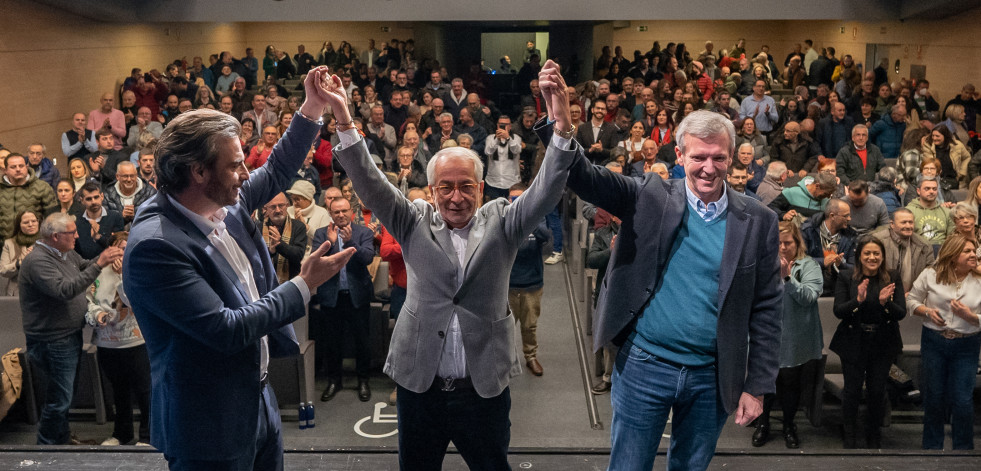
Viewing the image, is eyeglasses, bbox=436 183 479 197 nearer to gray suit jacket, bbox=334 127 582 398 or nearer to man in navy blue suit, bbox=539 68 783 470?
gray suit jacket, bbox=334 127 582 398

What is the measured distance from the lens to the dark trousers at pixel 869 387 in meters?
4.79

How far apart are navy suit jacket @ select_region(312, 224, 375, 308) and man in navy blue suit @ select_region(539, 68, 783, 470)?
3.41m

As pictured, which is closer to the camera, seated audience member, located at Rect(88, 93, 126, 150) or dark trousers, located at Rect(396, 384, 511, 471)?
dark trousers, located at Rect(396, 384, 511, 471)

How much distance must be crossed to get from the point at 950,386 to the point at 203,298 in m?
4.15

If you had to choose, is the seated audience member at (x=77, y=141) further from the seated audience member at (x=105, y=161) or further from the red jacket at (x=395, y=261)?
the red jacket at (x=395, y=261)

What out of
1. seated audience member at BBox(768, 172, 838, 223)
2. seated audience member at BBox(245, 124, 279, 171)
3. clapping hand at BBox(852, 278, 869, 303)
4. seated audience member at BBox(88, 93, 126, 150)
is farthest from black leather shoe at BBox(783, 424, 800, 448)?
seated audience member at BBox(88, 93, 126, 150)

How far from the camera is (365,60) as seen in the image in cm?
1742

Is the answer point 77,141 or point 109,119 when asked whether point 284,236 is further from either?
point 109,119

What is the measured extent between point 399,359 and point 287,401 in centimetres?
317

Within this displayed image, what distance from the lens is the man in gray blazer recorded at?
7.65ft

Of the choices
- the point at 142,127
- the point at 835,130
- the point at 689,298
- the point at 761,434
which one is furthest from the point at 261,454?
the point at 835,130

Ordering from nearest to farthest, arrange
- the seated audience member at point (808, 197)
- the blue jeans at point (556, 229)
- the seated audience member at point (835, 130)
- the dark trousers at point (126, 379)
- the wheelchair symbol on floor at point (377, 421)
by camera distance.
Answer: the dark trousers at point (126, 379), the wheelchair symbol on floor at point (377, 421), the seated audience member at point (808, 197), the blue jeans at point (556, 229), the seated audience member at point (835, 130)

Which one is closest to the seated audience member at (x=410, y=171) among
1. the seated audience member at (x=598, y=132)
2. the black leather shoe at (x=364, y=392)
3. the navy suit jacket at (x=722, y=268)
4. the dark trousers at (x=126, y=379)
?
the seated audience member at (x=598, y=132)

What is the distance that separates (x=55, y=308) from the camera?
4.73 meters
